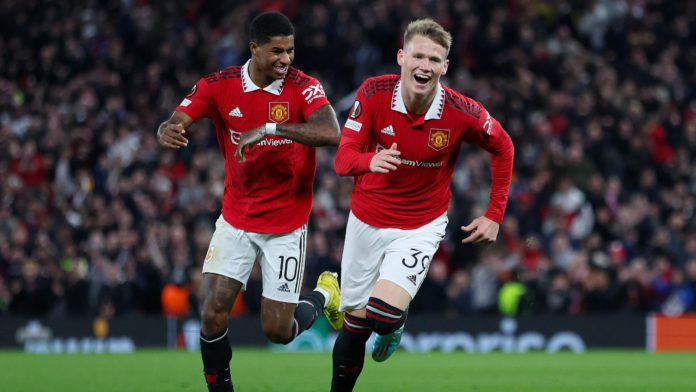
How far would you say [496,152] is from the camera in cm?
923

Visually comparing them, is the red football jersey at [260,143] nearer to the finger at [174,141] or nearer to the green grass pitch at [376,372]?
the finger at [174,141]

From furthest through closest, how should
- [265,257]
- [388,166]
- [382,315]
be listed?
1. [265,257]
2. [382,315]
3. [388,166]

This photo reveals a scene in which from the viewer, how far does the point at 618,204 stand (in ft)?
68.3

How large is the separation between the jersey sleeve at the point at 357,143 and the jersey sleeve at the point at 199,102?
1091mm

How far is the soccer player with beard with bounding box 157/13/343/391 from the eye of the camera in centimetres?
909

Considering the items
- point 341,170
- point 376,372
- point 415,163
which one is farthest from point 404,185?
point 376,372

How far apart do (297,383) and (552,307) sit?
7.99 metres

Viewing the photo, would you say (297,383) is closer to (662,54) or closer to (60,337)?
(60,337)

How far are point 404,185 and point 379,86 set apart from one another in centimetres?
72

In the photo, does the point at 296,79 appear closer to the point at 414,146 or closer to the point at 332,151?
the point at 414,146

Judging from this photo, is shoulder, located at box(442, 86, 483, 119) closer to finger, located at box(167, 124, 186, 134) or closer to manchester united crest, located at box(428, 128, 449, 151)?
manchester united crest, located at box(428, 128, 449, 151)

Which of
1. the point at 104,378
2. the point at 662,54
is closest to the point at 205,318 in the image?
the point at 104,378

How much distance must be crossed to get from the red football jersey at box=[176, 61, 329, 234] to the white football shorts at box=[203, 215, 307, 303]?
0.07m

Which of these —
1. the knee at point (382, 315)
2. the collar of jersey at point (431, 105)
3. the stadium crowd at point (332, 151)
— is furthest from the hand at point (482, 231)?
the stadium crowd at point (332, 151)
